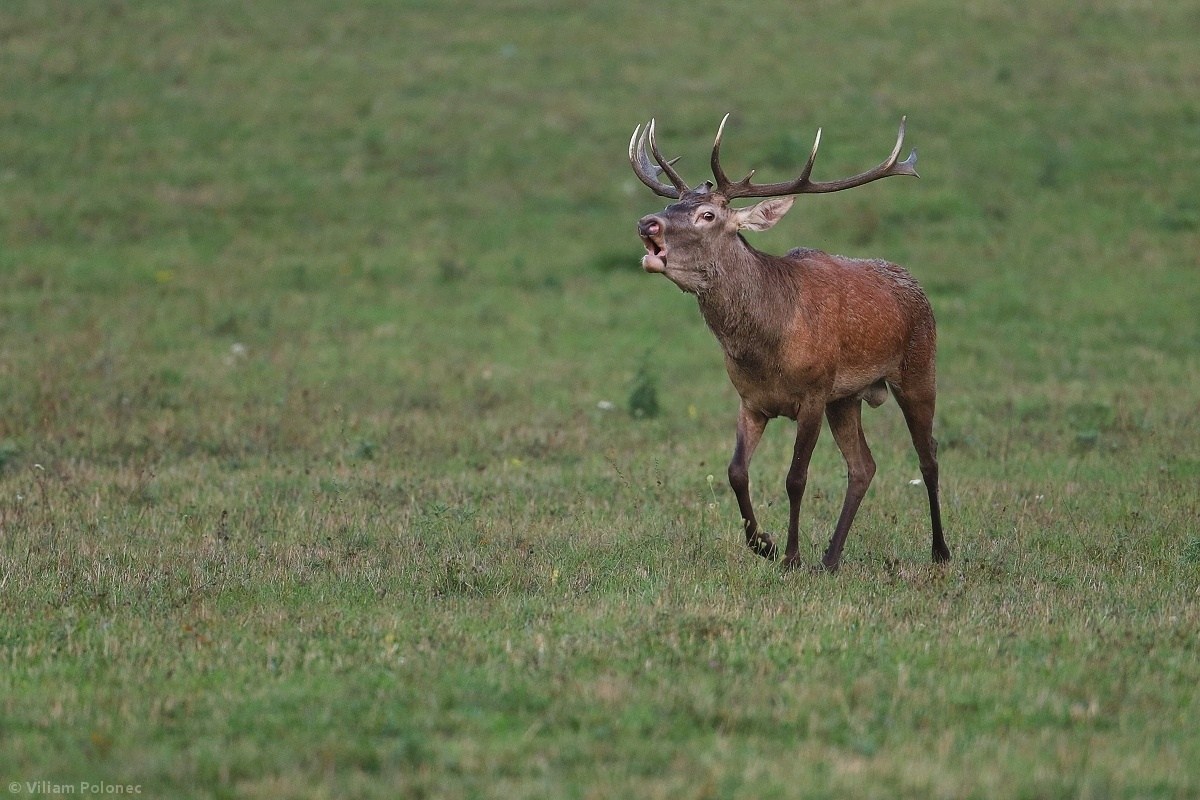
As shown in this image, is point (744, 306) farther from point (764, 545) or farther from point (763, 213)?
point (764, 545)

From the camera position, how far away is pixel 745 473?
8703mm

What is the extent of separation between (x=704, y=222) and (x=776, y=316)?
0.66m

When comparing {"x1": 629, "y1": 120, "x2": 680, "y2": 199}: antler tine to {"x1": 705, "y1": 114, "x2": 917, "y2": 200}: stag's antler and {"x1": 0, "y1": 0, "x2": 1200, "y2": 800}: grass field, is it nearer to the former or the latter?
{"x1": 705, "y1": 114, "x2": 917, "y2": 200}: stag's antler

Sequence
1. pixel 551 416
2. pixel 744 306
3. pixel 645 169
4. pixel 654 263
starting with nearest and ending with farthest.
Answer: pixel 654 263, pixel 744 306, pixel 645 169, pixel 551 416

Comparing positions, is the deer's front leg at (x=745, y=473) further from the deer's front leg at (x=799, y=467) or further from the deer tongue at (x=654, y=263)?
the deer tongue at (x=654, y=263)

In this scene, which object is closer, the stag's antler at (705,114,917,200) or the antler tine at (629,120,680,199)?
the stag's antler at (705,114,917,200)

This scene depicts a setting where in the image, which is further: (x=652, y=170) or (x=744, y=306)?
(x=652, y=170)

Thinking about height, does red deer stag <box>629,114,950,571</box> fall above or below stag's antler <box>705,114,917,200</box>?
below

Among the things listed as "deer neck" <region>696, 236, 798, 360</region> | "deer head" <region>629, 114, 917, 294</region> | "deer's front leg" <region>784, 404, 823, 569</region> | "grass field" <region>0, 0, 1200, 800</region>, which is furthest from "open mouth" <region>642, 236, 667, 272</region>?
"grass field" <region>0, 0, 1200, 800</region>

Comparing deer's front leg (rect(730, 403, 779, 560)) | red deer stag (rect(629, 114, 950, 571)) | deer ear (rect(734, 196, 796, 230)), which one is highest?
deer ear (rect(734, 196, 796, 230))

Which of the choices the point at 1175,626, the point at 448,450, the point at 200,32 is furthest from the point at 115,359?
the point at 200,32

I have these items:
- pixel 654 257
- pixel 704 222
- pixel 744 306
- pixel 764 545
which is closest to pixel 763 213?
pixel 704 222

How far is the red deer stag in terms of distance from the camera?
8.67m

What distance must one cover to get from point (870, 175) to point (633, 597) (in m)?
A: 3.07
